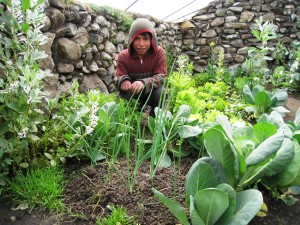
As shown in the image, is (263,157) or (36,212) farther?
(36,212)

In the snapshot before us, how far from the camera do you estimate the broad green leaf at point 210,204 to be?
0.90m

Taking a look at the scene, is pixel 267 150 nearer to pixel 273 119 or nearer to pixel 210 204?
pixel 210 204

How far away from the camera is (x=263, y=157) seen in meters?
1.03

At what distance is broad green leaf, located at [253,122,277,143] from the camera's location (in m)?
1.21

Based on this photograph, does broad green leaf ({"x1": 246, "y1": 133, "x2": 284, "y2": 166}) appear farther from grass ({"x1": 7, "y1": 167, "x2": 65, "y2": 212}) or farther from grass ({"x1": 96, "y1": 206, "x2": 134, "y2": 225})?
grass ({"x1": 7, "y1": 167, "x2": 65, "y2": 212})

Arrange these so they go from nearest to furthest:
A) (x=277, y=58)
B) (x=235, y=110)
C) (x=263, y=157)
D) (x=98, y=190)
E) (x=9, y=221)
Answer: (x=263, y=157), (x=9, y=221), (x=98, y=190), (x=235, y=110), (x=277, y=58)

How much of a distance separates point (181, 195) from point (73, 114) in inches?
34.5

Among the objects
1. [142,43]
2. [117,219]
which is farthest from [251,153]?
[142,43]

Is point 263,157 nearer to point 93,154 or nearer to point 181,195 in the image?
point 181,195

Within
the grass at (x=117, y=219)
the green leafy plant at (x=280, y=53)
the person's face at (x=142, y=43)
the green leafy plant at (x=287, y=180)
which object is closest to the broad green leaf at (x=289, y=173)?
the green leafy plant at (x=287, y=180)

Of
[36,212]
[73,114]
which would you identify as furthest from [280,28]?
[36,212]

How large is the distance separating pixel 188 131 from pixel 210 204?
649 mm

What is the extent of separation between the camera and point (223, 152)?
1131 mm

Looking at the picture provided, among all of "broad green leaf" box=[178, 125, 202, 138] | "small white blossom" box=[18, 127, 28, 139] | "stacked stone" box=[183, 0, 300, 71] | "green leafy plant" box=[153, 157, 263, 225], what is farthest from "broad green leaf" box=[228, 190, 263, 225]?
"stacked stone" box=[183, 0, 300, 71]
